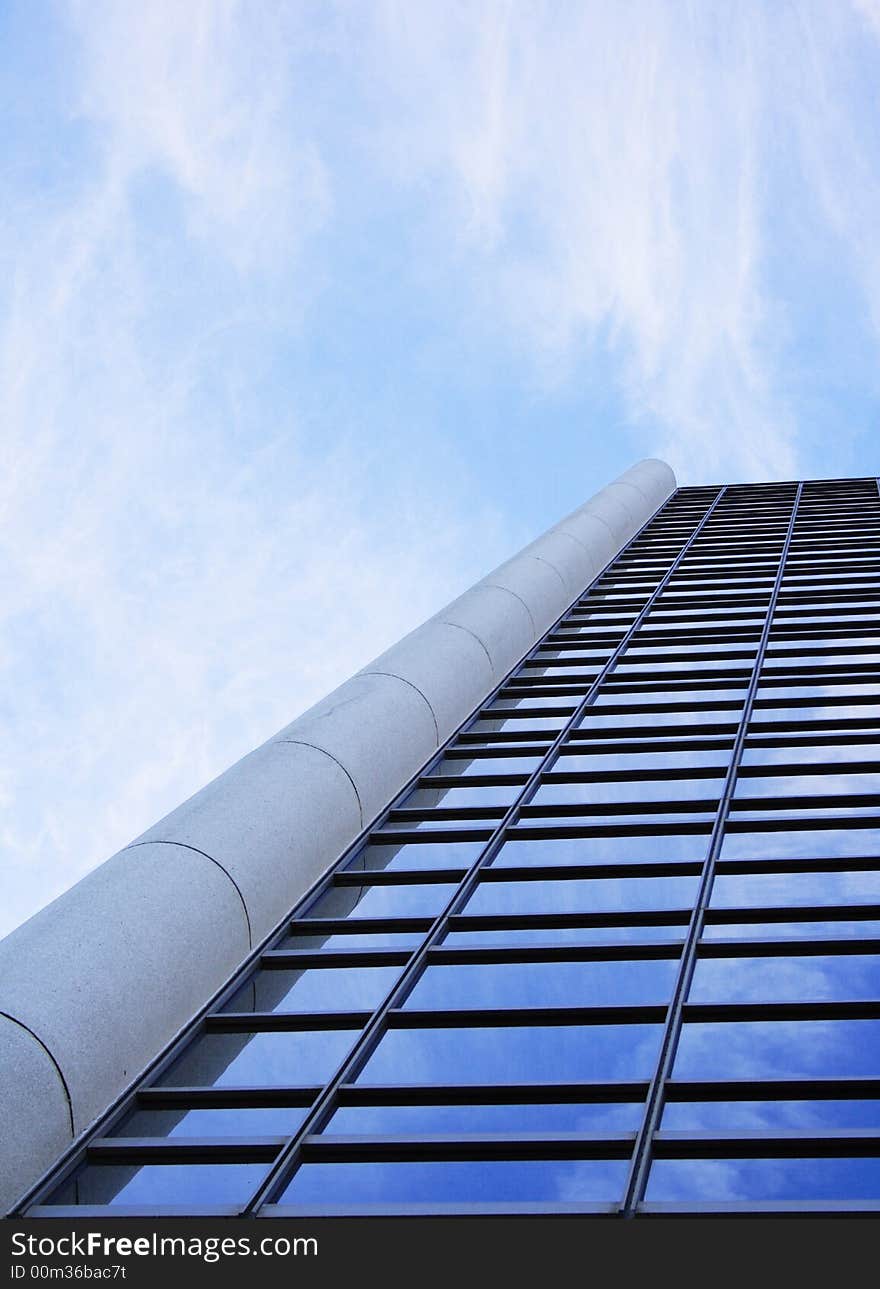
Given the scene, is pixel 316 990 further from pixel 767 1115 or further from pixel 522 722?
pixel 522 722

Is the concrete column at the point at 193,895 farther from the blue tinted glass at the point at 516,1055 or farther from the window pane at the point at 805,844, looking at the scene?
the window pane at the point at 805,844

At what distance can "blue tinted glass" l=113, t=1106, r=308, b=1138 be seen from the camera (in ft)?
33.8

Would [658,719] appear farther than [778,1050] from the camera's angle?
Yes

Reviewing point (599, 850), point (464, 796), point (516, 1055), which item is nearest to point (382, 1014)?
point (516, 1055)

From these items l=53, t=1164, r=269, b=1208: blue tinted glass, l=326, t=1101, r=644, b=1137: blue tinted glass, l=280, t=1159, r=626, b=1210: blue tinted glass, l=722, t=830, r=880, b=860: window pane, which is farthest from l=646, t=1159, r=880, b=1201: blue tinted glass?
l=722, t=830, r=880, b=860: window pane

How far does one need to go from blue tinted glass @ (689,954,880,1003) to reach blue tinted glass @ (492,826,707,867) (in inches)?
100

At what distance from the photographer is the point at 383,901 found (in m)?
14.5

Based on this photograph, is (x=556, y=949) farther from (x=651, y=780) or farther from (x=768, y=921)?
(x=651, y=780)

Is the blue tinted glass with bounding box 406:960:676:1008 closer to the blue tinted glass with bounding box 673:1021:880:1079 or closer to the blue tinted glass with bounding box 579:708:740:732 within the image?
the blue tinted glass with bounding box 673:1021:880:1079

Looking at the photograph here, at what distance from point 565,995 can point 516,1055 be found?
1000 mm

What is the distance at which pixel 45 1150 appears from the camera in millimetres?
10117

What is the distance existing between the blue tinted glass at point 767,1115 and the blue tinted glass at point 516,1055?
1.88 feet

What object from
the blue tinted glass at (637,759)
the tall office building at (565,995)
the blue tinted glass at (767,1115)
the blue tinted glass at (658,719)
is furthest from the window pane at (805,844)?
the blue tinted glass at (767,1115)

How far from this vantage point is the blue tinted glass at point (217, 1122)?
1031cm
